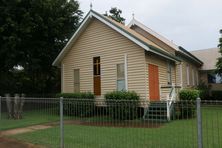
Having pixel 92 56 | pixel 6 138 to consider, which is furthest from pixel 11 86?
pixel 6 138

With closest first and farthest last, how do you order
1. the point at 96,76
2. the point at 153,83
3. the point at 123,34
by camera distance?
the point at 123,34, the point at 153,83, the point at 96,76

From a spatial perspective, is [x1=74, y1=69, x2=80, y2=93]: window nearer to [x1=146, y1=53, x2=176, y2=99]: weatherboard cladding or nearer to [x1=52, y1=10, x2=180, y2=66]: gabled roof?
[x1=52, y1=10, x2=180, y2=66]: gabled roof

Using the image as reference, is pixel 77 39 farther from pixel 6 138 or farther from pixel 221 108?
pixel 221 108

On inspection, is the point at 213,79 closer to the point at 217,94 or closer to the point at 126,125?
the point at 217,94

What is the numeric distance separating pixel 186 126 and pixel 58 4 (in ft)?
62.6

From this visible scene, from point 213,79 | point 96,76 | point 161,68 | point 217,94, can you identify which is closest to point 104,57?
point 96,76

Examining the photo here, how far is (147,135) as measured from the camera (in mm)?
7551

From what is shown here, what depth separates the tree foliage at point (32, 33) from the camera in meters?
21.2

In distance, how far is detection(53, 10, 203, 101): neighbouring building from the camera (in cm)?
1741

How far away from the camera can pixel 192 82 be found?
2736cm

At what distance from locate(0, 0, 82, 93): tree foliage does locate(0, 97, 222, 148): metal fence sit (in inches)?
440

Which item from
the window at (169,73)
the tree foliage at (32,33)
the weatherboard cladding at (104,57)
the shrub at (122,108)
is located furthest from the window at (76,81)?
the shrub at (122,108)

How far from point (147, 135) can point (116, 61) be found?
11143 millimetres

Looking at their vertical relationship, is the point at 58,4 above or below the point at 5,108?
above
